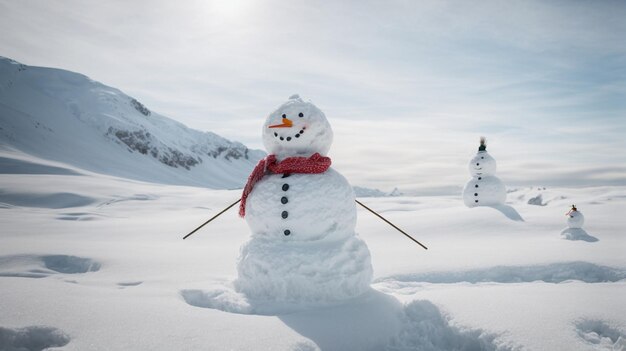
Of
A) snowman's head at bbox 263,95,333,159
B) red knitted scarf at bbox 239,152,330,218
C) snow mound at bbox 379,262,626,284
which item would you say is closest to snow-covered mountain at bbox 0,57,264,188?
red knitted scarf at bbox 239,152,330,218

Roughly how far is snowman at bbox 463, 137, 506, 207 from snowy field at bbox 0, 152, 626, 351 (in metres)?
1.51

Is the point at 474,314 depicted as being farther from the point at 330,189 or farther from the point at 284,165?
the point at 284,165

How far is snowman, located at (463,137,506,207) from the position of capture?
9.70 meters

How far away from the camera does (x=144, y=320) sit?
287 centimetres

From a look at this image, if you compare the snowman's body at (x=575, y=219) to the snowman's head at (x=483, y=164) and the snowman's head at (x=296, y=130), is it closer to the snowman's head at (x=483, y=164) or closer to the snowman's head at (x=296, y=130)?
the snowman's head at (x=483, y=164)

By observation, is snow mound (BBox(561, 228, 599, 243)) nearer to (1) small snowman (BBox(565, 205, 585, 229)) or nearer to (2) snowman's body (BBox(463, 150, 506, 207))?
(1) small snowman (BBox(565, 205, 585, 229))

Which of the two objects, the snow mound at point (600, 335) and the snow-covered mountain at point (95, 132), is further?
the snow-covered mountain at point (95, 132)

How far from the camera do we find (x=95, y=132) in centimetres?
4578

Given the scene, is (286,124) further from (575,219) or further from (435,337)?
(575,219)

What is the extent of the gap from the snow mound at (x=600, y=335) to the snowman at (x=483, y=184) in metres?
7.16

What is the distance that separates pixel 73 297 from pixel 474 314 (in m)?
3.49

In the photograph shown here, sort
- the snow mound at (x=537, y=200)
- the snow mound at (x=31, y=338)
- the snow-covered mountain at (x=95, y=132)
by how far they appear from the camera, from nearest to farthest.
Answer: the snow mound at (x=31, y=338)
the snow mound at (x=537, y=200)
the snow-covered mountain at (x=95, y=132)

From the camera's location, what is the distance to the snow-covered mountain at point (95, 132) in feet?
113

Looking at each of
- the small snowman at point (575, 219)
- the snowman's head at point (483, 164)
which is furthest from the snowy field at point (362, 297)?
the snowman's head at point (483, 164)
